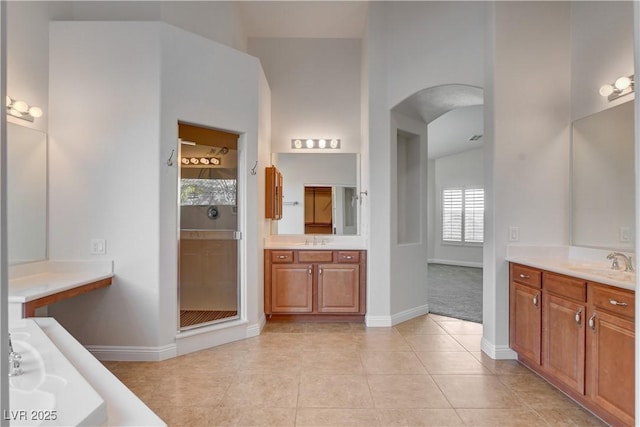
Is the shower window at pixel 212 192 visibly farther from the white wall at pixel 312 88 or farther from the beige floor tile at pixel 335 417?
the beige floor tile at pixel 335 417

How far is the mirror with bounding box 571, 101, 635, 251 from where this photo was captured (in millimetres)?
2707

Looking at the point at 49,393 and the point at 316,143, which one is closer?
the point at 49,393

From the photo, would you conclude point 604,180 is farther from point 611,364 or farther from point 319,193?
point 319,193

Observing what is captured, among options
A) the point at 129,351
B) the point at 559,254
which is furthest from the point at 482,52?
the point at 129,351

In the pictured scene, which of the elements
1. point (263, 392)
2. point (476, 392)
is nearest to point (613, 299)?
point (476, 392)

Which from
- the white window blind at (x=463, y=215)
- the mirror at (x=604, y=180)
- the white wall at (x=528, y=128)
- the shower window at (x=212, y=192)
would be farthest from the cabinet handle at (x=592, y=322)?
the white window blind at (x=463, y=215)

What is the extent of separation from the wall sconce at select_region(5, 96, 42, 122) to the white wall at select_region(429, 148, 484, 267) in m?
8.41

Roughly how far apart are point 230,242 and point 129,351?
1339 mm

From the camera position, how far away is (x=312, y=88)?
198 inches

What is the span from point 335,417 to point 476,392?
109 cm

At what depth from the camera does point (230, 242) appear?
152 inches

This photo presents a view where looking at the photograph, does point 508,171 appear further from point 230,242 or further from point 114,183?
point 114,183

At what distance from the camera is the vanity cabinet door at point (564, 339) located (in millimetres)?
2359

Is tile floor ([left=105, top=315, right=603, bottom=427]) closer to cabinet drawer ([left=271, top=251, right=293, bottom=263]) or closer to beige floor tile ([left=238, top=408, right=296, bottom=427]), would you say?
beige floor tile ([left=238, top=408, right=296, bottom=427])
